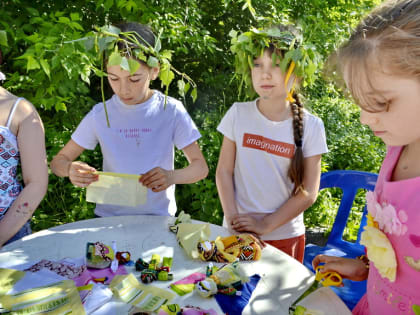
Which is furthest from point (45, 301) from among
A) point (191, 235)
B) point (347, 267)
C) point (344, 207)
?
point (344, 207)

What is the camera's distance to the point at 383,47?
3.78ft

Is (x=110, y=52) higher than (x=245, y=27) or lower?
lower

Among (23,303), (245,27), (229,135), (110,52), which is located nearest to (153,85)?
(245,27)

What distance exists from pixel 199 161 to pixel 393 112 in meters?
1.41

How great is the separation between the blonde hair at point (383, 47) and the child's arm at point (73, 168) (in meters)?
1.33

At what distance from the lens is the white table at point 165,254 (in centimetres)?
145

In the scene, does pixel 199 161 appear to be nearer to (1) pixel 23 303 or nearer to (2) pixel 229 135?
(2) pixel 229 135

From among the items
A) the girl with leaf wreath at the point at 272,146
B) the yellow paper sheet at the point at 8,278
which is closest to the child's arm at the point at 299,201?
the girl with leaf wreath at the point at 272,146

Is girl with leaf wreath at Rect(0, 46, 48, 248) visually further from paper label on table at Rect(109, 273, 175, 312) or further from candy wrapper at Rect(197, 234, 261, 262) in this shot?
candy wrapper at Rect(197, 234, 261, 262)

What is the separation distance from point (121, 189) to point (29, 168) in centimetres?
48

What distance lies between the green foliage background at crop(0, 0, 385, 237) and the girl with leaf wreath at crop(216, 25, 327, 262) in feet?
1.20

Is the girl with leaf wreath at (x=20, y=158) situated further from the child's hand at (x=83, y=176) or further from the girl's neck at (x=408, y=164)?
the girl's neck at (x=408, y=164)

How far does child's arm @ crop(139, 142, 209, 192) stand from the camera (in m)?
2.06

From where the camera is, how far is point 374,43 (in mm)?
1175
